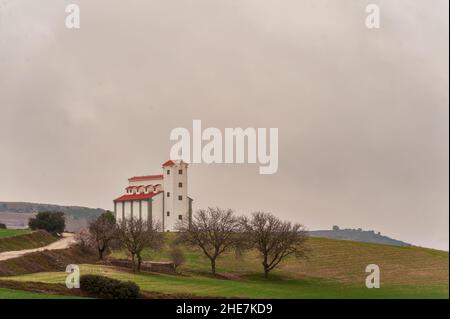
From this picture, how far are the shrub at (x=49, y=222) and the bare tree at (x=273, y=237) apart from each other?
4820 centimetres

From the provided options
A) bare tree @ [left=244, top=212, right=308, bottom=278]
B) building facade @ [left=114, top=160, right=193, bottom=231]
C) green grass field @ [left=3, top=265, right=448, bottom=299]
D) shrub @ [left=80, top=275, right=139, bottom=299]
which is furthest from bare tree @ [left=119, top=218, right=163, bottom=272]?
building facade @ [left=114, top=160, right=193, bottom=231]

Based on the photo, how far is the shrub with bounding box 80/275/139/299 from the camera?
48.1m

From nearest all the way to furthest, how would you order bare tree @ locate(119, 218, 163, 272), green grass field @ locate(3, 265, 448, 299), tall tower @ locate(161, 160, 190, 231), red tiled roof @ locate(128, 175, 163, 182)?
1. green grass field @ locate(3, 265, 448, 299)
2. bare tree @ locate(119, 218, 163, 272)
3. tall tower @ locate(161, 160, 190, 231)
4. red tiled roof @ locate(128, 175, 163, 182)

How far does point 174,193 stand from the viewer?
420ft

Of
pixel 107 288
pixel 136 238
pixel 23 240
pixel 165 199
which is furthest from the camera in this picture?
pixel 165 199

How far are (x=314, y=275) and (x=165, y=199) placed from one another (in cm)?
5286

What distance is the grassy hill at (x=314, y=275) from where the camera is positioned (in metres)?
61.8

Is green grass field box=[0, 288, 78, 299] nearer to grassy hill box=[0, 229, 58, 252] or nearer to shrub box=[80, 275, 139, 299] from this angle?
shrub box=[80, 275, 139, 299]

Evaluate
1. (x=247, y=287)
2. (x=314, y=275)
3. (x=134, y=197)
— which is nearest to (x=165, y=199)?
(x=134, y=197)

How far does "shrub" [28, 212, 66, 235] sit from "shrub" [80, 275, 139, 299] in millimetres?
74949

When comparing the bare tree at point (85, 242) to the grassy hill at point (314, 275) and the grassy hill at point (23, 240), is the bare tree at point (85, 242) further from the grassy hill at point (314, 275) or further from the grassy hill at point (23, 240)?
the grassy hill at point (23, 240)

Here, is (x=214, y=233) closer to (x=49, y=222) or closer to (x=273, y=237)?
(x=273, y=237)
